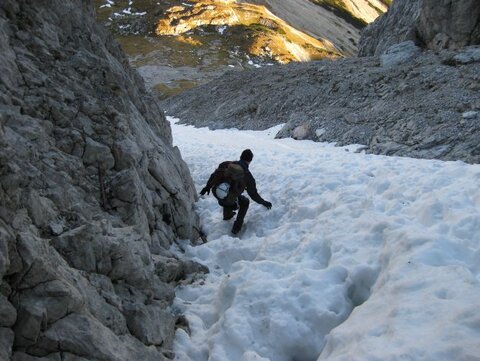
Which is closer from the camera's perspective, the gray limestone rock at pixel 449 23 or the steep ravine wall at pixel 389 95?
the steep ravine wall at pixel 389 95

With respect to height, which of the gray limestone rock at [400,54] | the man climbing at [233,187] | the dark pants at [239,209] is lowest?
the dark pants at [239,209]

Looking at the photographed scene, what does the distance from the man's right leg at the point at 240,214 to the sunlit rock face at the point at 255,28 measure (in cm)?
12409

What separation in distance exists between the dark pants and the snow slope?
0.89 ft

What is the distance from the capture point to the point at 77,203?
8117mm

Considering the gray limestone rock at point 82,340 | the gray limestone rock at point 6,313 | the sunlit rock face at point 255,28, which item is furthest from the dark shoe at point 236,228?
the sunlit rock face at point 255,28

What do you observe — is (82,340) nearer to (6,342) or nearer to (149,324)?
(6,342)

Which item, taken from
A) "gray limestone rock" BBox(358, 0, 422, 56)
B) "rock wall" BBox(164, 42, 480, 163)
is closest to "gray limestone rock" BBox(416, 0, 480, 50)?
"rock wall" BBox(164, 42, 480, 163)

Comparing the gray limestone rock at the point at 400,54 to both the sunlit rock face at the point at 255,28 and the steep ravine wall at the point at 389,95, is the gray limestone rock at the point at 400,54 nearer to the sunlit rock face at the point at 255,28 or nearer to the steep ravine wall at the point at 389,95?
the steep ravine wall at the point at 389,95

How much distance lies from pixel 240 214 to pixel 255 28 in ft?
476

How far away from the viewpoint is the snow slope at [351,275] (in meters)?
6.41

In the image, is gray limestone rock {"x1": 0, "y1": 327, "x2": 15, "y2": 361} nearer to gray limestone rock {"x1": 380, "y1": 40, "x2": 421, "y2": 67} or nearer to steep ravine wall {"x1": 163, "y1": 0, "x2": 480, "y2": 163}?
steep ravine wall {"x1": 163, "y1": 0, "x2": 480, "y2": 163}

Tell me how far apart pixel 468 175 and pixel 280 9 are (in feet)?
593

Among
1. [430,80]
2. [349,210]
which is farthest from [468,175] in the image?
[430,80]

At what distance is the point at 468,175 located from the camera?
35.1ft
